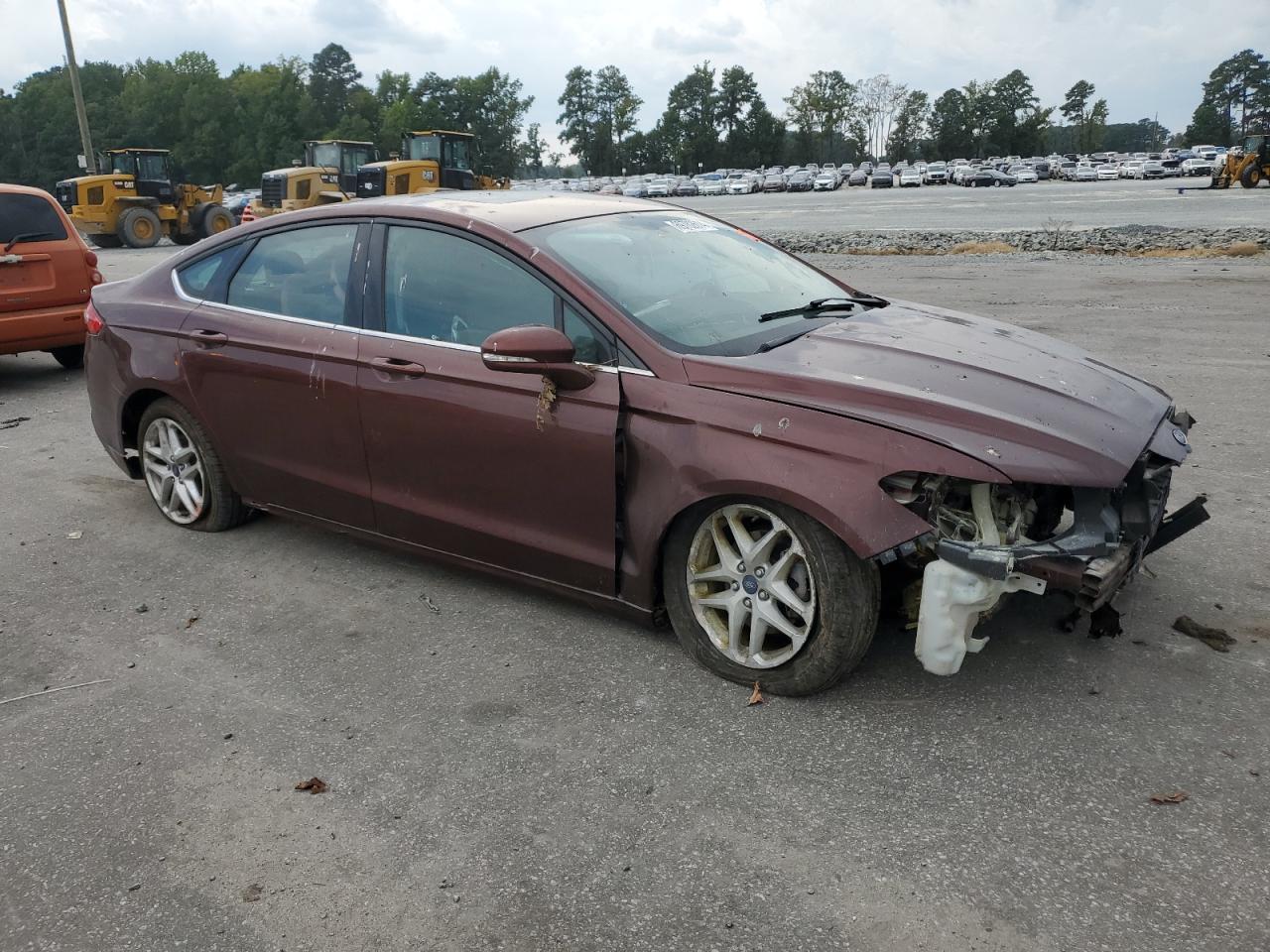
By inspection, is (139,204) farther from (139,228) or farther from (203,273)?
(203,273)

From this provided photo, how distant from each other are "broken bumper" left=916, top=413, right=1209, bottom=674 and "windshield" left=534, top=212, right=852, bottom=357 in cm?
106

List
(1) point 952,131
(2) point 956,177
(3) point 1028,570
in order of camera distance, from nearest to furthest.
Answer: (3) point 1028,570 → (2) point 956,177 → (1) point 952,131

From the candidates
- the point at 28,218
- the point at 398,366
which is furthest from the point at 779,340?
the point at 28,218

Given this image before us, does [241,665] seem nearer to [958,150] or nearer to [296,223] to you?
[296,223]

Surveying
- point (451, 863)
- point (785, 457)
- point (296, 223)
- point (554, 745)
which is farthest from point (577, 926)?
point (296, 223)

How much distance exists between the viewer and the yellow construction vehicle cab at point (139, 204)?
92.1 feet

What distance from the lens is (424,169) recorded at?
27094mm

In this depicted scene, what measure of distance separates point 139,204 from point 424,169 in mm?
8345

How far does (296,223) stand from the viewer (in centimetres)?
464

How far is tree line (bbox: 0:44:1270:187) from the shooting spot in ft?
367

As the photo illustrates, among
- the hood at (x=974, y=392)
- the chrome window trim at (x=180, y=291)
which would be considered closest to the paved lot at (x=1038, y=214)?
the hood at (x=974, y=392)

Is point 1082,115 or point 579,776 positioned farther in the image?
point 1082,115

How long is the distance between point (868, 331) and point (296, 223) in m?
2.54

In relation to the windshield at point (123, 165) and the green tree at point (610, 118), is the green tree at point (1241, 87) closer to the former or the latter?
the green tree at point (610, 118)
